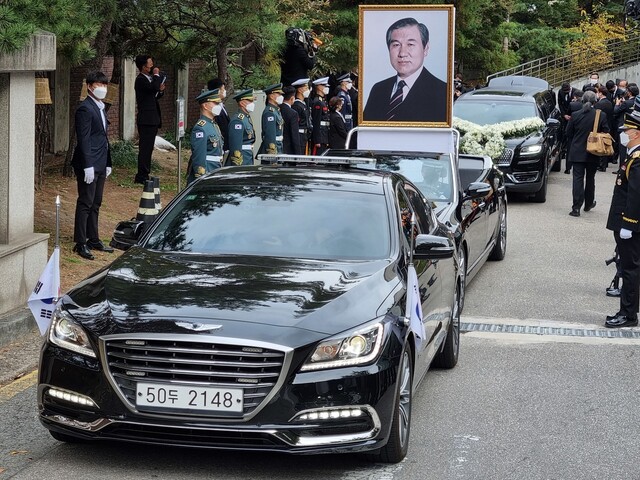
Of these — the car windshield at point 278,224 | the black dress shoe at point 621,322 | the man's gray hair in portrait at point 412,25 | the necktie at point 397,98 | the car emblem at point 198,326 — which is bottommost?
the black dress shoe at point 621,322

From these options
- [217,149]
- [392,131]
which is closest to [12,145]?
[217,149]

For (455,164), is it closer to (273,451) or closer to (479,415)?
(479,415)

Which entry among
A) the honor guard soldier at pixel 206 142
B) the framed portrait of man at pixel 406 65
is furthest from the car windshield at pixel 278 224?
the framed portrait of man at pixel 406 65

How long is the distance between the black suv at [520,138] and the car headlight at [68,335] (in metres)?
14.5

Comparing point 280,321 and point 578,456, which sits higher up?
point 280,321

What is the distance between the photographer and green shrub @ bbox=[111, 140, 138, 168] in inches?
773

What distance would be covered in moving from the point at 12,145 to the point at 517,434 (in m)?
4.92

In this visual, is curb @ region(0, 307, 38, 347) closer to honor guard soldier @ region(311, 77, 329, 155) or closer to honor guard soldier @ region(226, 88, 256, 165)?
honor guard soldier @ region(226, 88, 256, 165)

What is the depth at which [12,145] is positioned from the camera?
379 inches

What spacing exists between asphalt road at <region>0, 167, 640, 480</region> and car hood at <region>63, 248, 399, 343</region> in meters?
0.80

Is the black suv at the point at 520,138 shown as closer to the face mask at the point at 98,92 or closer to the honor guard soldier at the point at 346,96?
the honor guard soldier at the point at 346,96

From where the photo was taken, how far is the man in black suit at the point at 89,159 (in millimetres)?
12211

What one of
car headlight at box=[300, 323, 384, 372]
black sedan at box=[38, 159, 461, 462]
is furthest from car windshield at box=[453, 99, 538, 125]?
car headlight at box=[300, 323, 384, 372]

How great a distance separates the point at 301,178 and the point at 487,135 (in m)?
12.4
